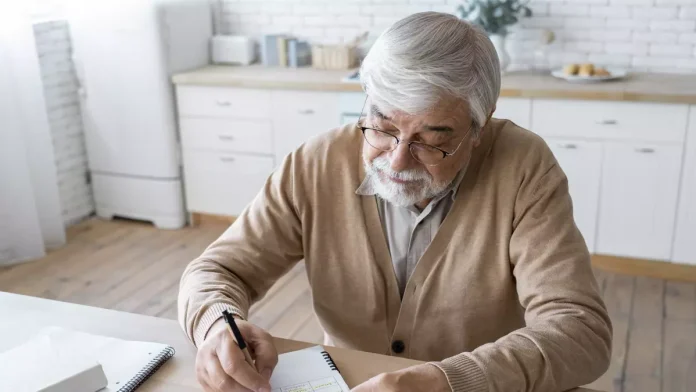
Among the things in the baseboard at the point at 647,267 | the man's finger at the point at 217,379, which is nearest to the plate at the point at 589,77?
the baseboard at the point at 647,267

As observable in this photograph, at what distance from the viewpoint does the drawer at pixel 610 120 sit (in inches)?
116

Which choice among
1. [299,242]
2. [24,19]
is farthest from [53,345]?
[24,19]

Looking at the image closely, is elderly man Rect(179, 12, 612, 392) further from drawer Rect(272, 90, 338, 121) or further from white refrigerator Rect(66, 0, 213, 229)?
white refrigerator Rect(66, 0, 213, 229)

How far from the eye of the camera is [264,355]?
1150mm

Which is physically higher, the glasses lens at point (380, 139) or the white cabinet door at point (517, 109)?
the glasses lens at point (380, 139)

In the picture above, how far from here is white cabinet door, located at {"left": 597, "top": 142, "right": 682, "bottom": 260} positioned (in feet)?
9.91

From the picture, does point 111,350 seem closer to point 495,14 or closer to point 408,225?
point 408,225

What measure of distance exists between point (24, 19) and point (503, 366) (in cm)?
309

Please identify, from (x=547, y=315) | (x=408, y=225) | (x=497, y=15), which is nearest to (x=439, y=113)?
(x=408, y=225)

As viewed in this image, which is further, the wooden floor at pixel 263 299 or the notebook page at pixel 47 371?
the wooden floor at pixel 263 299

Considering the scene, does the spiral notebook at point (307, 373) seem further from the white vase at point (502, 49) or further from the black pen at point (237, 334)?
the white vase at point (502, 49)

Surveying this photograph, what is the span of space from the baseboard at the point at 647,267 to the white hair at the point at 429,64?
7.50ft

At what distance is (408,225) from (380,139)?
21cm

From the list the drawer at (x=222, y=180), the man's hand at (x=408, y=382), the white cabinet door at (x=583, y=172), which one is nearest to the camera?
the man's hand at (x=408, y=382)
